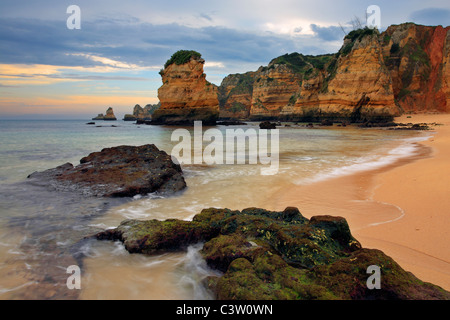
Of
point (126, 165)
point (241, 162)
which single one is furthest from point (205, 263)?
point (241, 162)

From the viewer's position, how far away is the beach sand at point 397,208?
9.62 feet

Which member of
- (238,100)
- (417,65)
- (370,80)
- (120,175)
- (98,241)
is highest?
(417,65)

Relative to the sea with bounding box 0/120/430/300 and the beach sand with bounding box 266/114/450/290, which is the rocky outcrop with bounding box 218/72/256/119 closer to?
the beach sand with bounding box 266/114/450/290

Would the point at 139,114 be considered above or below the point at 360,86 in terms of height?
Result: above

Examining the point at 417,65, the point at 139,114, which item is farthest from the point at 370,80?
the point at 139,114

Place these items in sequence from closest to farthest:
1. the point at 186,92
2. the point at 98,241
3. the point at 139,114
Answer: the point at 98,241 < the point at 186,92 < the point at 139,114

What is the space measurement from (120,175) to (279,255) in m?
5.19

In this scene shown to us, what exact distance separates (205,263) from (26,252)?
244 cm

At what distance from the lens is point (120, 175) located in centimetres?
671

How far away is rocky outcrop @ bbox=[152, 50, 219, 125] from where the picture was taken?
42.0 metres

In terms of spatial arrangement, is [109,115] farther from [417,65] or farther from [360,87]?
[417,65]

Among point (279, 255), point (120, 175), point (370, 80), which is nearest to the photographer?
point (279, 255)

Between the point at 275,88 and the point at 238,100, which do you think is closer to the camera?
the point at 275,88

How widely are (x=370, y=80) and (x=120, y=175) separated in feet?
139
